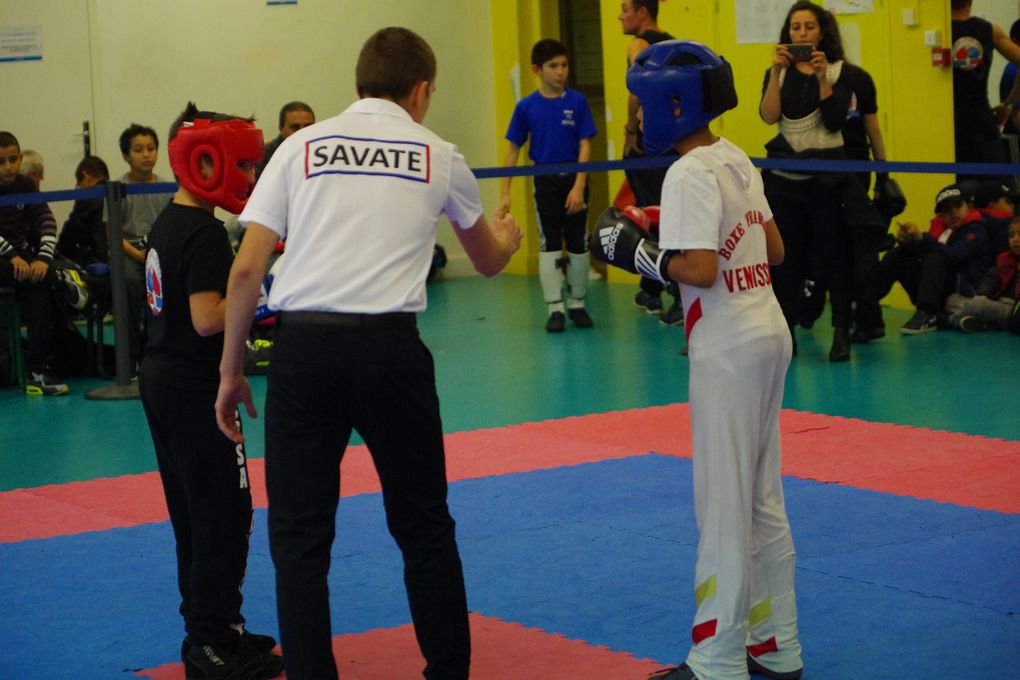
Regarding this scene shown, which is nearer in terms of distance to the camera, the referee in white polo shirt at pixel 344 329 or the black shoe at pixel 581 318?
the referee in white polo shirt at pixel 344 329

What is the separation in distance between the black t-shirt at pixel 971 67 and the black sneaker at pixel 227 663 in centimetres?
885

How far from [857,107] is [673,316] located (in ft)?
8.39

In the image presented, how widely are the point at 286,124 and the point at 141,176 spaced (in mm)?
1110

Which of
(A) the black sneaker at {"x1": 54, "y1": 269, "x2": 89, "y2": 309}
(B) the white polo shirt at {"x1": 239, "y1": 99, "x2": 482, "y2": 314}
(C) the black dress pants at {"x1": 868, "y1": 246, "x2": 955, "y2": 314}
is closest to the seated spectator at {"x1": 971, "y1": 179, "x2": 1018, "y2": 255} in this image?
(C) the black dress pants at {"x1": 868, "y1": 246, "x2": 955, "y2": 314}

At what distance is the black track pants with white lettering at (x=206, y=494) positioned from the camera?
418 cm

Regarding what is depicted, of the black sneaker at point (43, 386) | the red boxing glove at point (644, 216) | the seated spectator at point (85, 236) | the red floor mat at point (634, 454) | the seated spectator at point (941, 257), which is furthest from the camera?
the seated spectator at point (85, 236)

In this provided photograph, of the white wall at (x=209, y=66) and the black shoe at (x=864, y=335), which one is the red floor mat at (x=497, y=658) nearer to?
the black shoe at (x=864, y=335)

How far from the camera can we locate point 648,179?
10.8m

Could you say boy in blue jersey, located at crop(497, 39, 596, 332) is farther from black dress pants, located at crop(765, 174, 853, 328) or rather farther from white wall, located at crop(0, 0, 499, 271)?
white wall, located at crop(0, 0, 499, 271)

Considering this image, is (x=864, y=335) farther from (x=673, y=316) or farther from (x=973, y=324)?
(x=673, y=316)

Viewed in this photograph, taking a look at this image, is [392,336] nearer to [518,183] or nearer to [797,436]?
[797,436]

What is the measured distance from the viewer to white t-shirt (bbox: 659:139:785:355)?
12.7 feet

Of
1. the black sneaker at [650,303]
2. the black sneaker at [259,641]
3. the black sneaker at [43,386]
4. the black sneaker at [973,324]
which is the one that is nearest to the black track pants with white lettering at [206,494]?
the black sneaker at [259,641]

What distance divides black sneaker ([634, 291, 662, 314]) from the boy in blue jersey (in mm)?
885
